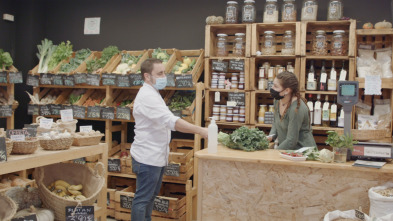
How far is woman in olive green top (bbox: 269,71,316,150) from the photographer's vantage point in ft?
12.1

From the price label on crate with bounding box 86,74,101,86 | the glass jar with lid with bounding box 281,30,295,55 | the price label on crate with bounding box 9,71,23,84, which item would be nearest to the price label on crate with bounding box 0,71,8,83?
the price label on crate with bounding box 9,71,23,84

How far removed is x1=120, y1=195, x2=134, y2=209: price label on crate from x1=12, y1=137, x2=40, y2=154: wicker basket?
2276 mm

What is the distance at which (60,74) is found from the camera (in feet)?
18.1

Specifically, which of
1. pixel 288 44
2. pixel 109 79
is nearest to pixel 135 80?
pixel 109 79

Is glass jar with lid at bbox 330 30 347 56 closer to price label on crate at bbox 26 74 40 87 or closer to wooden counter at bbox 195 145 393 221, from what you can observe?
wooden counter at bbox 195 145 393 221

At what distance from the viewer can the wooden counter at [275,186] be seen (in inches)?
109

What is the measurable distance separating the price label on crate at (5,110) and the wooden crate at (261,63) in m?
3.28

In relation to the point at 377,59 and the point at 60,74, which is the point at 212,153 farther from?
the point at 60,74

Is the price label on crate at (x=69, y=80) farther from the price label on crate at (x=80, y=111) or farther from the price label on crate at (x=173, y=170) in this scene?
the price label on crate at (x=173, y=170)

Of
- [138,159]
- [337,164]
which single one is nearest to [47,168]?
[138,159]

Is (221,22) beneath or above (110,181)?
above

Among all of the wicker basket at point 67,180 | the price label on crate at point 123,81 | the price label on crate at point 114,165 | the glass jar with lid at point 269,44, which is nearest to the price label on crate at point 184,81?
the price label on crate at point 123,81

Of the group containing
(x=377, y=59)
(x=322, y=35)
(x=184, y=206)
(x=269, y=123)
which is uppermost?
(x=322, y=35)

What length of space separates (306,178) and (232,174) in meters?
0.57
